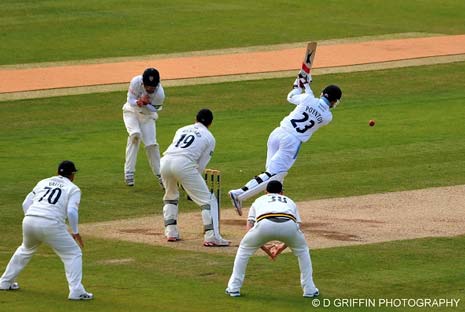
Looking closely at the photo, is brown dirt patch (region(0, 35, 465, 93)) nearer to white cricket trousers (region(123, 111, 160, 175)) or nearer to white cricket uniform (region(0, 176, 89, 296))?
white cricket trousers (region(123, 111, 160, 175))

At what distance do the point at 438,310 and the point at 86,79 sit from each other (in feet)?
65.4

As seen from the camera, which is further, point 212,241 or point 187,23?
point 187,23

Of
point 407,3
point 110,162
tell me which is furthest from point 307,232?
point 407,3

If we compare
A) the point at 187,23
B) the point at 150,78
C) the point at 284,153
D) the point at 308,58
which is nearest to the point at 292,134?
the point at 284,153

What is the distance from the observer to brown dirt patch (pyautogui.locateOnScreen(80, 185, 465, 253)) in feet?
62.0

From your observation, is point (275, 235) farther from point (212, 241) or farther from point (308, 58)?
point (308, 58)

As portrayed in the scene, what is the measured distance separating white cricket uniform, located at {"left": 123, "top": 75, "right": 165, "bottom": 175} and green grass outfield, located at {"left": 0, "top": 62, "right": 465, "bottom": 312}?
0.57 metres

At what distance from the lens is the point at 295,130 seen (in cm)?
2022

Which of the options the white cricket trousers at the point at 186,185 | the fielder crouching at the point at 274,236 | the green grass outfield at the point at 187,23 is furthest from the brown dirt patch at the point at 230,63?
the fielder crouching at the point at 274,236

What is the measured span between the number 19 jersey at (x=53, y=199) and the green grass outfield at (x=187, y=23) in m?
20.7

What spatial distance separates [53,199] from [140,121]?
7.52 meters

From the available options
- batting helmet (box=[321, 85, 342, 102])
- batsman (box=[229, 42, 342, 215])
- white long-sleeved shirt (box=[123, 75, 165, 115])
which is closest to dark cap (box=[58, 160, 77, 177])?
batsman (box=[229, 42, 342, 215])

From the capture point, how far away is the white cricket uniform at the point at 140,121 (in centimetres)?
2228

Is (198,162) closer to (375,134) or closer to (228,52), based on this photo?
(375,134)
